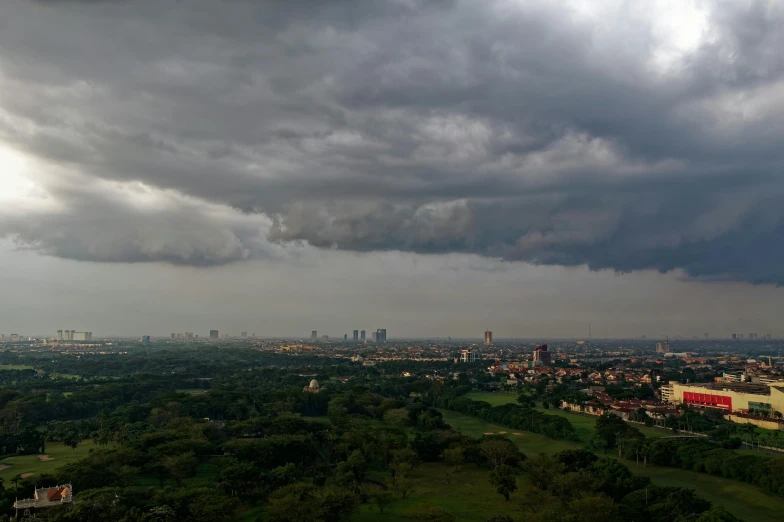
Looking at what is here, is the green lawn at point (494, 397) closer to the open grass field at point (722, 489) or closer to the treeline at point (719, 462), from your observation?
the open grass field at point (722, 489)

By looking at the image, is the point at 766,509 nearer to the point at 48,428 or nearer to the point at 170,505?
the point at 170,505

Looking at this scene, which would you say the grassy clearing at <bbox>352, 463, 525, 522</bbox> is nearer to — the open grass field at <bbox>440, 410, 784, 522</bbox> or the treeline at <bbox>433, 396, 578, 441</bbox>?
the open grass field at <bbox>440, 410, 784, 522</bbox>

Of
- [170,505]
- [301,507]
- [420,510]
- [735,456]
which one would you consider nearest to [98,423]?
[170,505]

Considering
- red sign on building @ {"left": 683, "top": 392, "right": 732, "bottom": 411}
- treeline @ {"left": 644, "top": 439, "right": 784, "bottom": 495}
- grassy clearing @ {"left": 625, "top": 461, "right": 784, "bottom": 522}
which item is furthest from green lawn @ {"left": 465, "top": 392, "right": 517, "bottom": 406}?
grassy clearing @ {"left": 625, "top": 461, "right": 784, "bottom": 522}

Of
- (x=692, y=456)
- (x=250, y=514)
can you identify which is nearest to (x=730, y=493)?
(x=692, y=456)

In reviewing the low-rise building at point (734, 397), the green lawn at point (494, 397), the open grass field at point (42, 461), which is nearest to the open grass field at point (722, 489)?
the green lawn at point (494, 397)

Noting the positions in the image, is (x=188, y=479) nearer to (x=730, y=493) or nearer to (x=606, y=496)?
(x=606, y=496)
